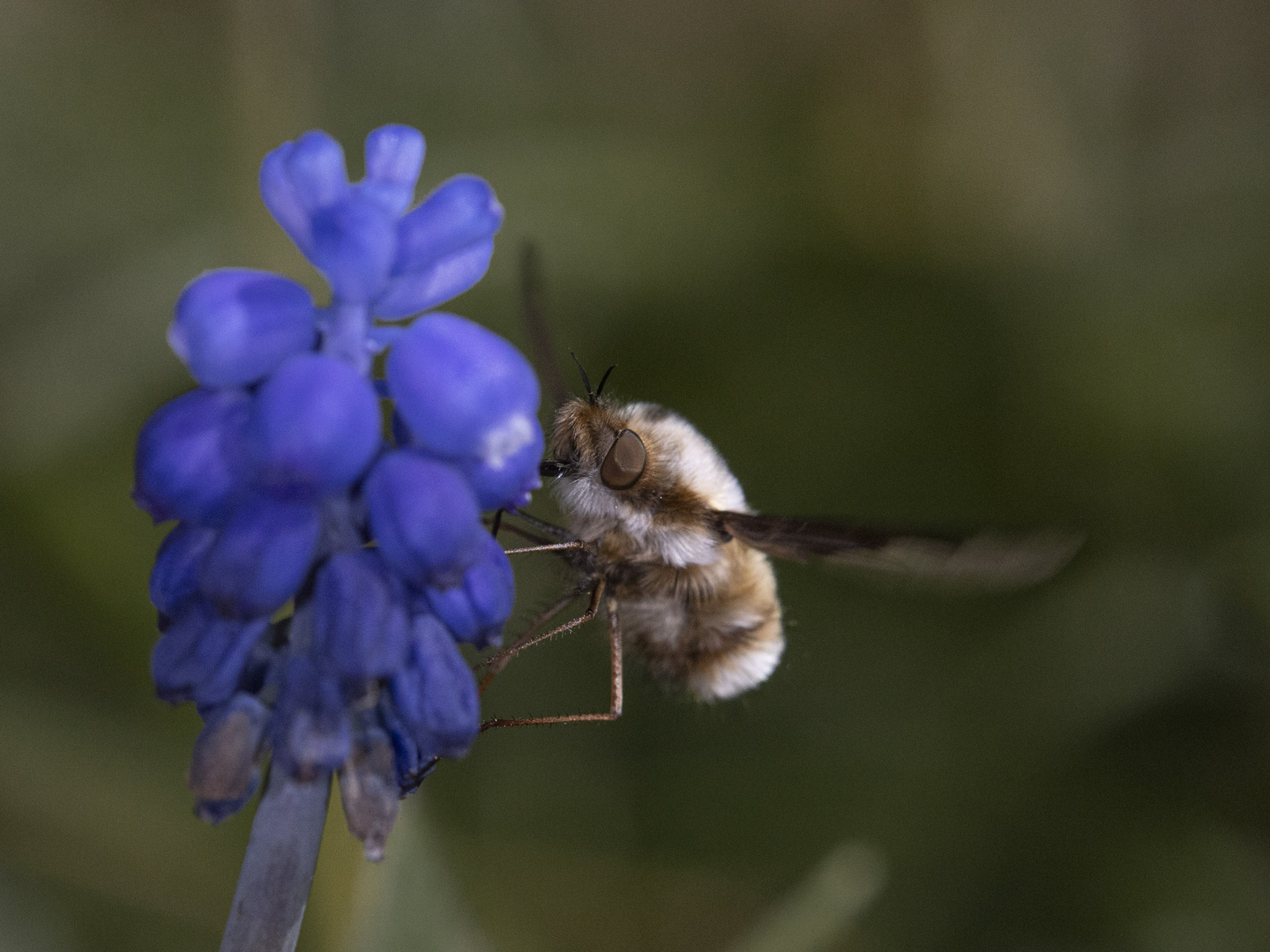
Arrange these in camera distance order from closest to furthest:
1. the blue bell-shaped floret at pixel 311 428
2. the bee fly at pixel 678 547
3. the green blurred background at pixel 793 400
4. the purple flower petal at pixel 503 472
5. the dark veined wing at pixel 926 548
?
the blue bell-shaped floret at pixel 311 428 → the purple flower petal at pixel 503 472 → the dark veined wing at pixel 926 548 → the bee fly at pixel 678 547 → the green blurred background at pixel 793 400

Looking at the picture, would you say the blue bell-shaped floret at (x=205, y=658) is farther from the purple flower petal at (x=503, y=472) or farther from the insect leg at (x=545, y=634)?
the insect leg at (x=545, y=634)

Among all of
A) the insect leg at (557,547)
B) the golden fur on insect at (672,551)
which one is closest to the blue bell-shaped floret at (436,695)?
the insect leg at (557,547)

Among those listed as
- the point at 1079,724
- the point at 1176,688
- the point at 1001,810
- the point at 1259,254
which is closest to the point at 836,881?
the point at 1001,810

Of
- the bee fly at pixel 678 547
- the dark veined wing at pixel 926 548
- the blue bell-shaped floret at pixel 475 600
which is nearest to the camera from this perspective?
the blue bell-shaped floret at pixel 475 600

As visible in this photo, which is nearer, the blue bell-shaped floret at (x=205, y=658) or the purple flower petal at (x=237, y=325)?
the purple flower petal at (x=237, y=325)

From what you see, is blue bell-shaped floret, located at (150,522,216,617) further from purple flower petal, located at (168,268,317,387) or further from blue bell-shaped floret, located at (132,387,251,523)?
purple flower petal, located at (168,268,317,387)

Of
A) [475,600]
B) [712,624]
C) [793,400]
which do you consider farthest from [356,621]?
[793,400]

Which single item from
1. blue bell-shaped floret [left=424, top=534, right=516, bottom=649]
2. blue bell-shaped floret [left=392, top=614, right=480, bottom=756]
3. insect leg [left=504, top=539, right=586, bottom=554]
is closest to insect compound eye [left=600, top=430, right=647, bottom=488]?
insect leg [left=504, top=539, right=586, bottom=554]

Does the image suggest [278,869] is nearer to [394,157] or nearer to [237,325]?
[237,325]

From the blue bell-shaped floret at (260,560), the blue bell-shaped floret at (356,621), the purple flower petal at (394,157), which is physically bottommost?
the blue bell-shaped floret at (356,621)
